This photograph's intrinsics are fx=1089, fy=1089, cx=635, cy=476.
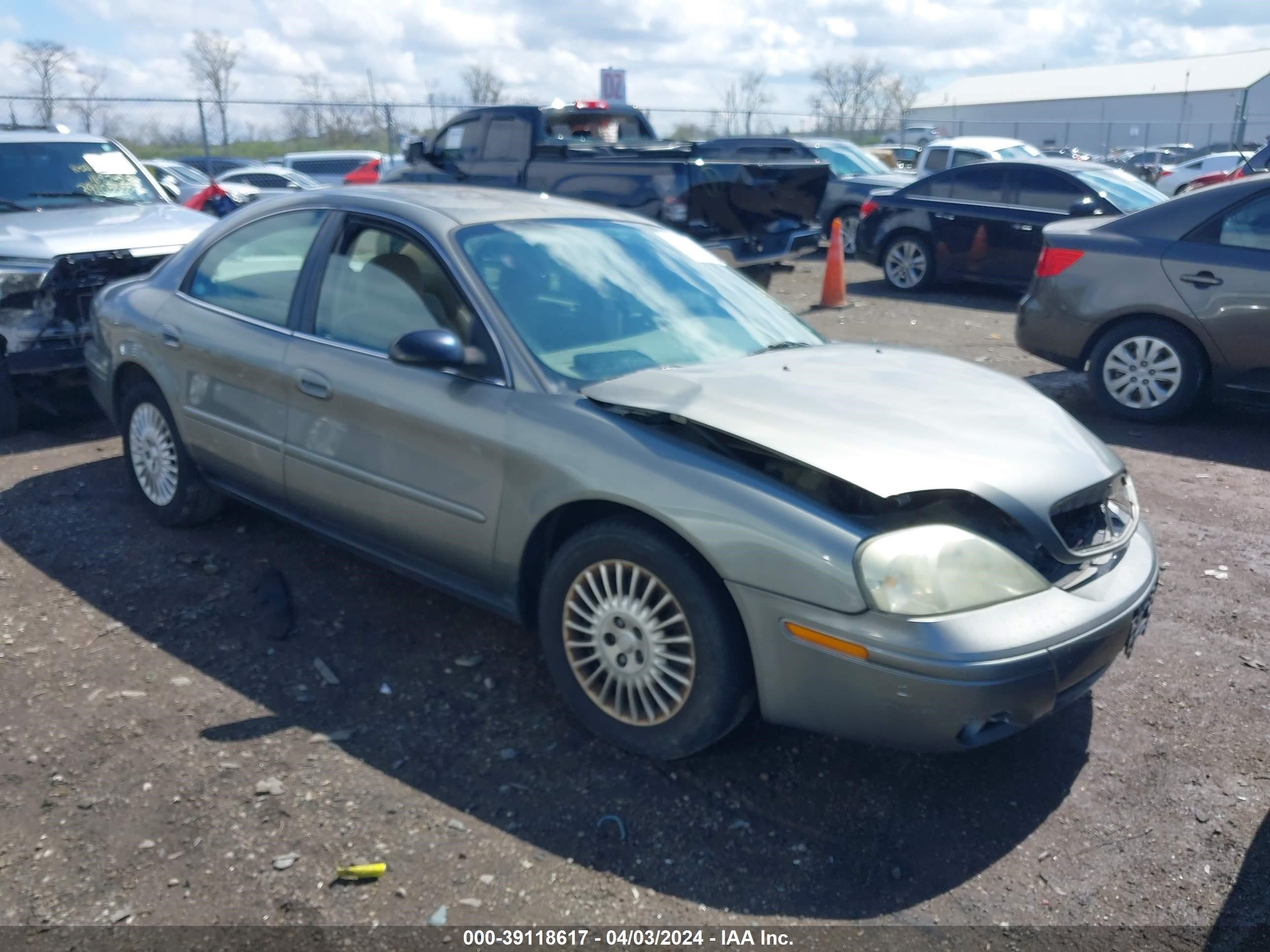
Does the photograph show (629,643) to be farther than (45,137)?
No

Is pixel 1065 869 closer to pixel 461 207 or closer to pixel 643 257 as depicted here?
pixel 643 257

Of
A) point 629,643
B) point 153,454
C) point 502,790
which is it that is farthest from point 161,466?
point 629,643

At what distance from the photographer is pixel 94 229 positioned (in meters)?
7.04

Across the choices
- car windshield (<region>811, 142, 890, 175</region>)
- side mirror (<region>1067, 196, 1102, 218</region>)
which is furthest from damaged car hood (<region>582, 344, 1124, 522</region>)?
car windshield (<region>811, 142, 890, 175</region>)

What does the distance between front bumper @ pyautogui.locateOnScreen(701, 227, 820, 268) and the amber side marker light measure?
6806 millimetres

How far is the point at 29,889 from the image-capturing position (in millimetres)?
2730

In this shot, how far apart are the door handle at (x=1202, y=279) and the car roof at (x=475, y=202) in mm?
3963

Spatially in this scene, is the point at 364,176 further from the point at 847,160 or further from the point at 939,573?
A: the point at 939,573

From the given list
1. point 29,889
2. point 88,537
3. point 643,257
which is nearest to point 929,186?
point 643,257

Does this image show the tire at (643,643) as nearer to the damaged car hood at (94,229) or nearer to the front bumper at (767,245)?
the damaged car hood at (94,229)

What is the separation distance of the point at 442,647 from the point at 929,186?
10224 mm

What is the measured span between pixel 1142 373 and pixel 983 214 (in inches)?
211

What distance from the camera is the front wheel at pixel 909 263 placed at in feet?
40.9

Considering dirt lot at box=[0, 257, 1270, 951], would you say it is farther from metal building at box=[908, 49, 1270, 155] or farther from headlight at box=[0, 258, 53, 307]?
metal building at box=[908, 49, 1270, 155]
